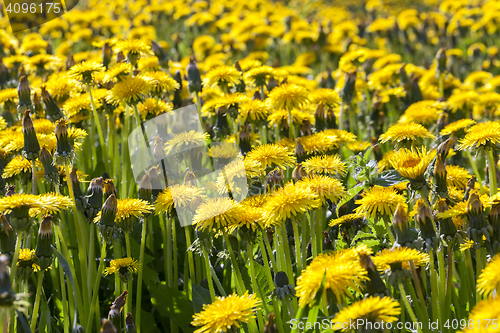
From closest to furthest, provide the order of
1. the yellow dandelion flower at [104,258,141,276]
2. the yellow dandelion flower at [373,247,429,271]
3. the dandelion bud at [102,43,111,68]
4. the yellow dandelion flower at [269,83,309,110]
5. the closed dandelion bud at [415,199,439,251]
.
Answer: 1. the yellow dandelion flower at [373,247,429,271]
2. the closed dandelion bud at [415,199,439,251]
3. the yellow dandelion flower at [104,258,141,276]
4. the yellow dandelion flower at [269,83,309,110]
5. the dandelion bud at [102,43,111,68]

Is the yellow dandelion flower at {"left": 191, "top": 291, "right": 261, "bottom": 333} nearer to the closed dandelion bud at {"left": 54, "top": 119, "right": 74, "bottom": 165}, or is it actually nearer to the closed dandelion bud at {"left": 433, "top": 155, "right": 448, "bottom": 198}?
the closed dandelion bud at {"left": 433, "top": 155, "right": 448, "bottom": 198}

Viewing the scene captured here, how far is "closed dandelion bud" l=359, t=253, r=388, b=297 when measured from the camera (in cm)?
154

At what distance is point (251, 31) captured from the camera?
6855mm

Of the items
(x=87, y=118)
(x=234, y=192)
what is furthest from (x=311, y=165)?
(x=87, y=118)

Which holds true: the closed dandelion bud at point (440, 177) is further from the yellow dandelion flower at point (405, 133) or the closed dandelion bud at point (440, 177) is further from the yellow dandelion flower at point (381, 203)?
the yellow dandelion flower at point (405, 133)

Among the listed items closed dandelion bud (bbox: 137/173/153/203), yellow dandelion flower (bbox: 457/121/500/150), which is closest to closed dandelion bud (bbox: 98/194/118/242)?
closed dandelion bud (bbox: 137/173/153/203)

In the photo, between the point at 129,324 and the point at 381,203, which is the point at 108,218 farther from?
the point at 381,203

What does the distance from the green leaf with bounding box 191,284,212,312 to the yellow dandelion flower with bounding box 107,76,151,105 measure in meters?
1.24

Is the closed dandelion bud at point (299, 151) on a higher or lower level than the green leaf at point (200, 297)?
higher

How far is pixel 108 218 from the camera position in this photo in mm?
2117

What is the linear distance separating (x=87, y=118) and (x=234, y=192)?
5.32 ft

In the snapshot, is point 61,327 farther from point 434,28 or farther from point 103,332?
point 434,28

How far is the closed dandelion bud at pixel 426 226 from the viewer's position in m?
1.79

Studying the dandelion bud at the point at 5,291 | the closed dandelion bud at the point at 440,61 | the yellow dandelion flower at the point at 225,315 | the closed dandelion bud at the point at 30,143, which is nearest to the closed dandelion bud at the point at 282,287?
the yellow dandelion flower at the point at 225,315
